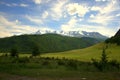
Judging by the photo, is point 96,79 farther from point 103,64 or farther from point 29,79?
point 103,64

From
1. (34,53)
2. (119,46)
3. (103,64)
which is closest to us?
(103,64)

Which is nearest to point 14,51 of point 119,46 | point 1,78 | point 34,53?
point 34,53

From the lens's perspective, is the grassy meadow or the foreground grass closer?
the foreground grass

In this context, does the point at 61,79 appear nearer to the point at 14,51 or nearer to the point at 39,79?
the point at 39,79

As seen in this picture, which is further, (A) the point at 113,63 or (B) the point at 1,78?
(A) the point at 113,63

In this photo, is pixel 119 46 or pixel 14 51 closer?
pixel 14 51

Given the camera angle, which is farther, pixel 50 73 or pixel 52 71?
pixel 52 71

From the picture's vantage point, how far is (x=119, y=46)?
16638cm

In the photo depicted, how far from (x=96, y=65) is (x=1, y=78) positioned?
2026 centimetres

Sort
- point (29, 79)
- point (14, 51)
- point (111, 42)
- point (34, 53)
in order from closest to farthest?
point (29, 79) < point (14, 51) < point (34, 53) < point (111, 42)

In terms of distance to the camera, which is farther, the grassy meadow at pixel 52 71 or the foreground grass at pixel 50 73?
the grassy meadow at pixel 52 71

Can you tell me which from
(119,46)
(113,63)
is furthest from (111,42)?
(113,63)

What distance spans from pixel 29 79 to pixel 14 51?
254 feet

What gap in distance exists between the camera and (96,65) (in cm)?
4059
